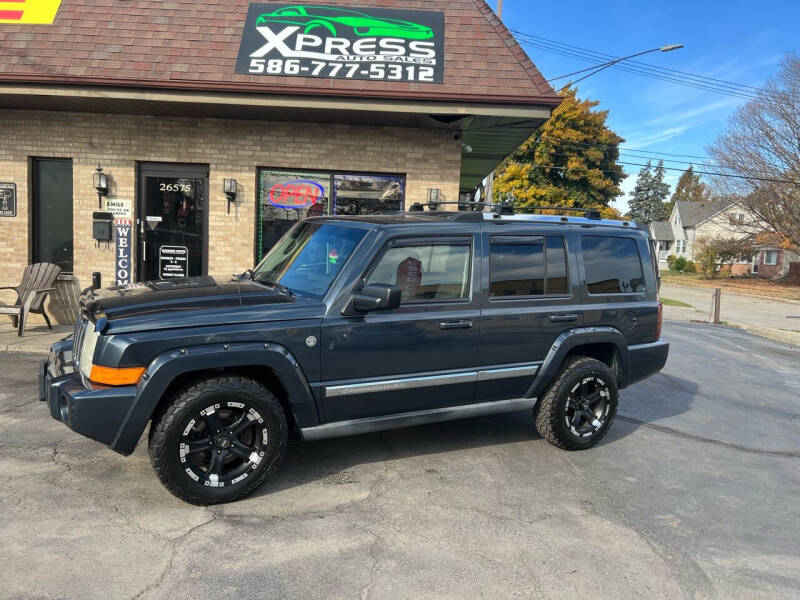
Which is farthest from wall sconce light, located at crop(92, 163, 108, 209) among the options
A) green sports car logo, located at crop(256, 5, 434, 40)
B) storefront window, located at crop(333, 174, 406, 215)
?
storefront window, located at crop(333, 174, 406, 215)

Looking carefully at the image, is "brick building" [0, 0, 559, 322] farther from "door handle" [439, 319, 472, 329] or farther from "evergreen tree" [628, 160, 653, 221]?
"evergreen tree" [628, 160, 653, 221]

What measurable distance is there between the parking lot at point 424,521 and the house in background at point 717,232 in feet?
110

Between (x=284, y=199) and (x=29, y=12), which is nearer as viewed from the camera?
(x=29, y=12)

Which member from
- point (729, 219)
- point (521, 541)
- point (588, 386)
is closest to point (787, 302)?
point (729, 219)

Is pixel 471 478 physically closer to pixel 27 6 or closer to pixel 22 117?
pixel 22 117

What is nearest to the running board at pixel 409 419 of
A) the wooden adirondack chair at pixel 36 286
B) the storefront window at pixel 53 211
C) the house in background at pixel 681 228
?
the wooden adirondack chair at pixel 36 286

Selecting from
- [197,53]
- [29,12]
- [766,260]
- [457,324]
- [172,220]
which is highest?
[29,12]

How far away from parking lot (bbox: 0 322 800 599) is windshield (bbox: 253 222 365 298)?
1.36 meters

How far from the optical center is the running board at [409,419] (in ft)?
13.0

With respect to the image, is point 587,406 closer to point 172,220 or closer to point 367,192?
point 367,192

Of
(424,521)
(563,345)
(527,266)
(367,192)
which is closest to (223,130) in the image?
(367,192)

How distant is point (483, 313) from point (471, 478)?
121 centimetres

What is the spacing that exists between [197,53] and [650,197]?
292ft

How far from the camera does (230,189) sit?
30.1ft
